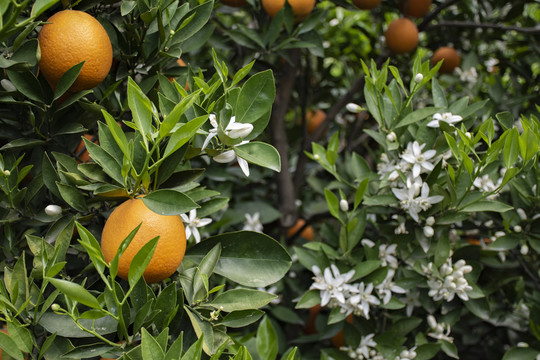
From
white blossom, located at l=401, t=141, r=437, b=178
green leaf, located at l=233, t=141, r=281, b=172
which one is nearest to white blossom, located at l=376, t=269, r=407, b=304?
white blossom, located at l=401, t=141, r=437, b=178

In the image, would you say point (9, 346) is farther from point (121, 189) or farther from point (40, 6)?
point (40, 6)

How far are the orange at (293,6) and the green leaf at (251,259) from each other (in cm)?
63

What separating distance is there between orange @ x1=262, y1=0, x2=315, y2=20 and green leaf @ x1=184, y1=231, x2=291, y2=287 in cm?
63

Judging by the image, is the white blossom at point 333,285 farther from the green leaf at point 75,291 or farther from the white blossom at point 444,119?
the green leaf at point 75,291

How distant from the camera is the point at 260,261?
31.4 inches

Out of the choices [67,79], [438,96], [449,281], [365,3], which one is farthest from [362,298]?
[365,3]

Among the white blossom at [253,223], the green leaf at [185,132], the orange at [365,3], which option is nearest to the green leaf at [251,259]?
the green leaf at [185,132]

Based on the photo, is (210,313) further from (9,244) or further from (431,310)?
(431,310)

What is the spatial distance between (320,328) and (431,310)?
1.12 ft

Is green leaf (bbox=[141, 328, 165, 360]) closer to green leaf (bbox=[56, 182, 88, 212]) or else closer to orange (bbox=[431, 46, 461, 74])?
green leaf (bbox=[56, 182, 88, 212])

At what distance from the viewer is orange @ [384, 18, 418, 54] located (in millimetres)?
1469

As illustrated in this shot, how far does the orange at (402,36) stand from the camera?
4.82 feet

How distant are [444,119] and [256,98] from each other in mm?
441

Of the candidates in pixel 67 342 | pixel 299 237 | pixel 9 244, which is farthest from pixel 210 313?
pixel 299 237
